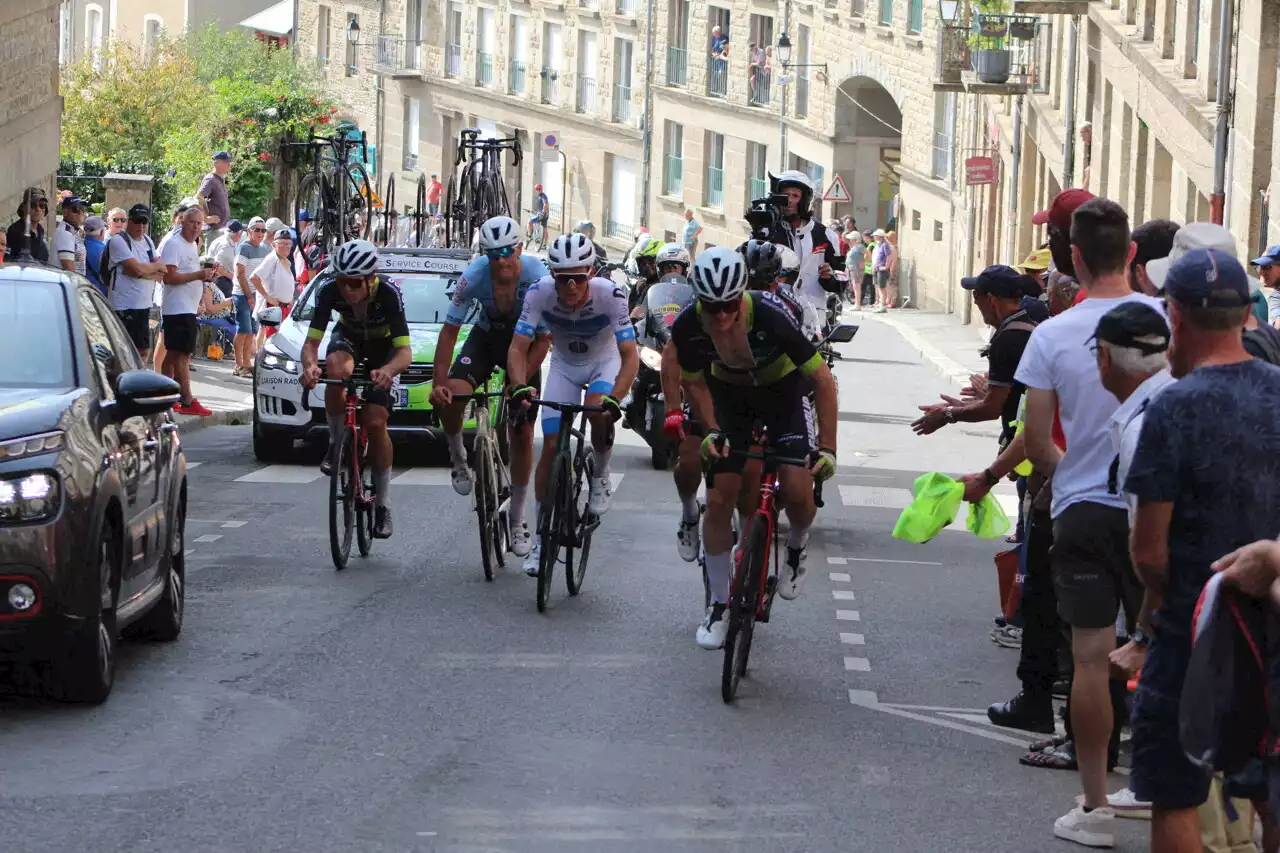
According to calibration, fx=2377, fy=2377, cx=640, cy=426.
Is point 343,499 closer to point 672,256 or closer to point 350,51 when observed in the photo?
point 672,256

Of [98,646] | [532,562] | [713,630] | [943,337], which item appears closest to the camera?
[98,646]

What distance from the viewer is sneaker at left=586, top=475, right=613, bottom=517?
12.4m

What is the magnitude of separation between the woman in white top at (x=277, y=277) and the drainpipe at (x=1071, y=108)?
1652cm

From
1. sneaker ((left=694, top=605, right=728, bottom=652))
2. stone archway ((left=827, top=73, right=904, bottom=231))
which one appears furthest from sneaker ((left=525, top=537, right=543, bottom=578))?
stone archway ((left=827, top=73, right=904, bottom=231))

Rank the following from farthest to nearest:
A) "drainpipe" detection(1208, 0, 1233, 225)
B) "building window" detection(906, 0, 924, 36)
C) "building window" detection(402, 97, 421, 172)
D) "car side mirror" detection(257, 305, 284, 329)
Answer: "building window" detection(402, 97, 421, 172), "building window" detection(906, 0, 924, 36), "drainpipe" detection(1208, 0, 1233, 225), "car side mirror" detection(257, 305, 284, 329)

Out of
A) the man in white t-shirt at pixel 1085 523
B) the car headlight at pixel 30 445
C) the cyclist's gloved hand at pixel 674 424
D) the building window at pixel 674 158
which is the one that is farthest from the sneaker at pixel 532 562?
the building window at pixel 674 158

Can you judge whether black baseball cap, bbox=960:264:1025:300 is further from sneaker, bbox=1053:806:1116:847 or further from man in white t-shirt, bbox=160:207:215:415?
man in white t-shirt, bbox=160:207:215:415

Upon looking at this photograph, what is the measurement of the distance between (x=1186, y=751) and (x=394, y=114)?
79365mm

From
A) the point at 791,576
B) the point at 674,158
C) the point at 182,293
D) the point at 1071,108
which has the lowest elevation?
the point at 791,576

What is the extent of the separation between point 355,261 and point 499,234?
0.79 m

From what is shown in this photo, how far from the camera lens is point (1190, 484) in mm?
5875

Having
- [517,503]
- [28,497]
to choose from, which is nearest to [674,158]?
[517,503]

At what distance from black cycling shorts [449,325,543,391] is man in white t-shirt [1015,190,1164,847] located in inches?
213

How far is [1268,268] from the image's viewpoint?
1764 cm
